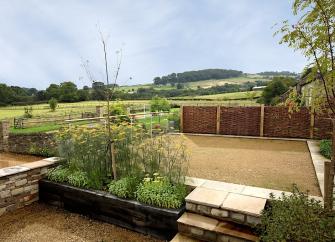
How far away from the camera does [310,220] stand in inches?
101

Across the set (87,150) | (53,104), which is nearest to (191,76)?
(53,104)

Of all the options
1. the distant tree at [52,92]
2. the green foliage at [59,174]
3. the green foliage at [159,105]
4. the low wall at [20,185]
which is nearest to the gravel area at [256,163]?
the green foliage at [59,174]

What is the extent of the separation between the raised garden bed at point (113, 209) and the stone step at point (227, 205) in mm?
250

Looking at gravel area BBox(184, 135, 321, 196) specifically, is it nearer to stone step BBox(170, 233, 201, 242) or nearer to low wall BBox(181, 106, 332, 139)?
low wall BBox(181, 106, 332, 139)

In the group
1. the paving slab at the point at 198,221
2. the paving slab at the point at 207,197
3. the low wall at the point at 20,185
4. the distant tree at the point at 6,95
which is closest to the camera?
the paving slab at the point at 198,221

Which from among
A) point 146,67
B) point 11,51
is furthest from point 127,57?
point 11,51

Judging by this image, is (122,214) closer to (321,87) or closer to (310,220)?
(310,220)

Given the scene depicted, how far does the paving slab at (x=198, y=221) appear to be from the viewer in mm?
3264

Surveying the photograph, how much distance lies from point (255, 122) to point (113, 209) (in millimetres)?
7826

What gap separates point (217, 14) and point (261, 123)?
464 cm

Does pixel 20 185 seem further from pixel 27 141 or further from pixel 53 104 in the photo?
pixel 53 104

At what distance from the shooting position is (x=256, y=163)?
20.4ft

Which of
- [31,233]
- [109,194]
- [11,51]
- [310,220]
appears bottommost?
[31,233]

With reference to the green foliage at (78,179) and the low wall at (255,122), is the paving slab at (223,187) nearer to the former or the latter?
the green foliage at (78,179)
